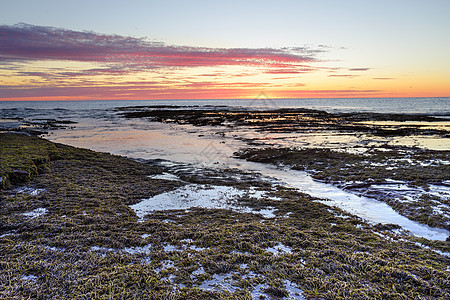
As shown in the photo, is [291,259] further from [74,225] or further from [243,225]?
[74,225]

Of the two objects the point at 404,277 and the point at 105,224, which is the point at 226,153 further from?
the point at 404,277

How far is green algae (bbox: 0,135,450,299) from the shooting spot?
14.5 feet

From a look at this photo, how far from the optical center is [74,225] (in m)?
6.71

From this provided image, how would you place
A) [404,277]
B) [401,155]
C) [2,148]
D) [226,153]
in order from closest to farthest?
[404,277], [2,148], [401,155], [226,153]

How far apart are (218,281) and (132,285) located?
150 cm

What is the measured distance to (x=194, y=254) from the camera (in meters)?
5.63

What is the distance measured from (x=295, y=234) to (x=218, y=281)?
2741mm

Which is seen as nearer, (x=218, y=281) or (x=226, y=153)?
(x=218, y=281)

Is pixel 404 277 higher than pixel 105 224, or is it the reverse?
pixel 404 277

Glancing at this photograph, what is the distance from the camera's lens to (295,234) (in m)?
6.67

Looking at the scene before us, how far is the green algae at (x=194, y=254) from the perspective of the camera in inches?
174

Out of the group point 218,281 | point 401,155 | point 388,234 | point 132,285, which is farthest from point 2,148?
point 401,155

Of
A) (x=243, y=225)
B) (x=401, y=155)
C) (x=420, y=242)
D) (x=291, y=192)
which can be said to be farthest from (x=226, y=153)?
(x=420, y=242)

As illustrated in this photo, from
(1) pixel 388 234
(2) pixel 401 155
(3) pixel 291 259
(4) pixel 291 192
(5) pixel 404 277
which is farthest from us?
(2) pixel 401 155
